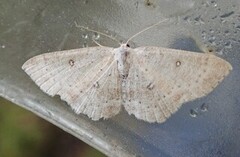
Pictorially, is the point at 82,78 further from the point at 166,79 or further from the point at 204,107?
the point at 204,107

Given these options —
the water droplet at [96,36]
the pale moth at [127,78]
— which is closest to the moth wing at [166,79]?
the pale moth at [127,78]

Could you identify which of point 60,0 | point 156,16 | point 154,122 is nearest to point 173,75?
point 154,122

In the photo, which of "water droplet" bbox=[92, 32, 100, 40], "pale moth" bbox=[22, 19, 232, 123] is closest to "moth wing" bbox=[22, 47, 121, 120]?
"pale moth" bbox=[22, 19, 232, 123]

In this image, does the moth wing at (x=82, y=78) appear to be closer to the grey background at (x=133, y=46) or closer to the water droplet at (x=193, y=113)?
the grey background at (x=133, y=46)

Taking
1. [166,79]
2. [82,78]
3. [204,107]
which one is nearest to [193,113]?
[204,107]

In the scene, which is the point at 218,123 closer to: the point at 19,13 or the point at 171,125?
the point at 171,125

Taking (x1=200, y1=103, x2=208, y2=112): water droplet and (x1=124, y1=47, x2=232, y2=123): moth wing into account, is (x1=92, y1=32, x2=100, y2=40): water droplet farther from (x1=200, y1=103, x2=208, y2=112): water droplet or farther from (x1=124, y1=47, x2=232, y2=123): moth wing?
(x1=200, y1=103, x2=208, y2=112): water droplet

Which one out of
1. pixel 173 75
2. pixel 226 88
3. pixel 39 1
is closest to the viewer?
pixel 173 75
